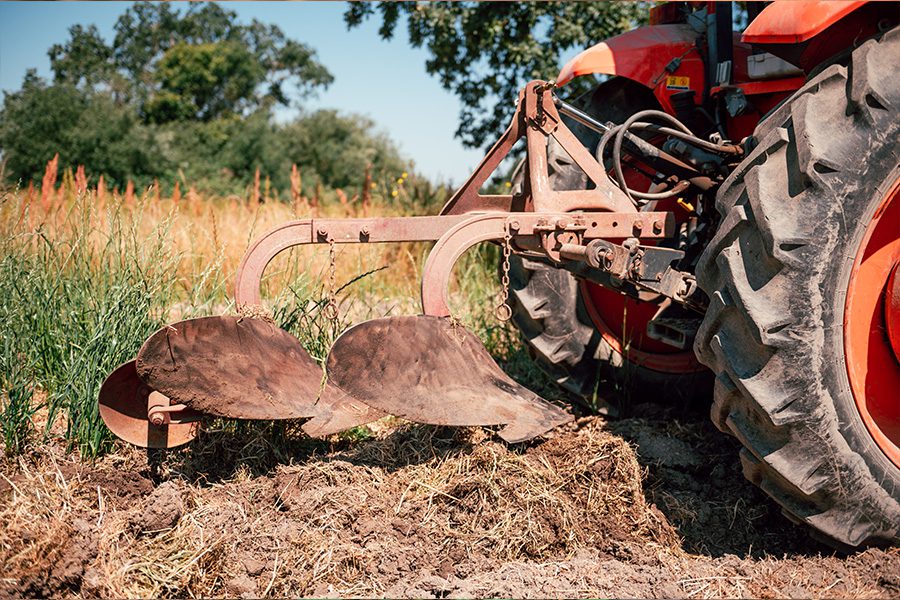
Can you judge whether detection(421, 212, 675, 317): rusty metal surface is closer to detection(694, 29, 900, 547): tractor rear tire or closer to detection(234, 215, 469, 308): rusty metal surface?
detection(234, 215, 469, 308): rusty metal surface

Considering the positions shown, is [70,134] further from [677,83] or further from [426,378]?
[426,378]

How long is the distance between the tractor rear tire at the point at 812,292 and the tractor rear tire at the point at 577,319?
1155 millimetres

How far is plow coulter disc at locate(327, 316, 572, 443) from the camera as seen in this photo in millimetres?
2545

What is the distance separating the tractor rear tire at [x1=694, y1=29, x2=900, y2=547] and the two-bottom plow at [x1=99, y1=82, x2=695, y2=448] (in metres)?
0.36

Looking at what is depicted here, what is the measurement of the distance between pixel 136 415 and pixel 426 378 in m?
1.09

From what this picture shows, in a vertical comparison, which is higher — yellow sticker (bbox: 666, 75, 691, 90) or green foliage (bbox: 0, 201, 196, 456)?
yellow sticker (bbox: 666, 75, 691, 90)

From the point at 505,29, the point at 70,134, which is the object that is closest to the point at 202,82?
the point at 70,134

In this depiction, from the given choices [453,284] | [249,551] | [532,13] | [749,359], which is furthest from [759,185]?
[532,13]

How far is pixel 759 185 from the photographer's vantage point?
87.2 inches

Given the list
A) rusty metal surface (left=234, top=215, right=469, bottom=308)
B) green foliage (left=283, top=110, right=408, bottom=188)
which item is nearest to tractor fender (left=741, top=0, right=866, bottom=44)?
rusty metal surface (left=234, top=215, right=469, bottom=308)

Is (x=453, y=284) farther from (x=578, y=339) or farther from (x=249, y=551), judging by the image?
(x=249, y=551)

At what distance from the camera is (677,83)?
127 inches

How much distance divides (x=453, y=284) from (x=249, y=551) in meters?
3.51

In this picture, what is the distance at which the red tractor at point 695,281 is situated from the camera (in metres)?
2.19
